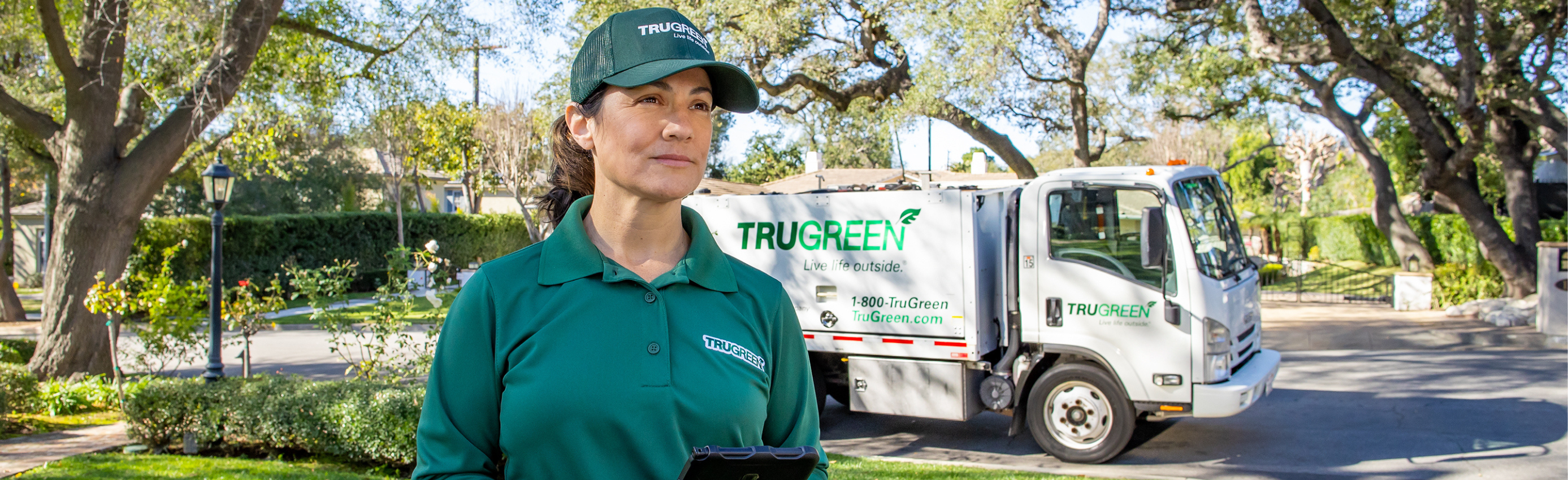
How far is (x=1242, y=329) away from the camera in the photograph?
786cm

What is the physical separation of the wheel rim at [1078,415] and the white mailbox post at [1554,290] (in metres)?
10.6

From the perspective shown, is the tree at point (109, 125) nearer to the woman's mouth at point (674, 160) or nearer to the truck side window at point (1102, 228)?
the truck side window at point (1102, 228)

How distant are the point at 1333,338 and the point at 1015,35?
22.6 ft

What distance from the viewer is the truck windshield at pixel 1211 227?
7500 mm

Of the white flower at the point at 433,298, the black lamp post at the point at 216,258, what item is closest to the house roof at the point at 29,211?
the black lamp post at the point at 216,258

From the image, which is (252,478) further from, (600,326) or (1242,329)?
(1242,329)

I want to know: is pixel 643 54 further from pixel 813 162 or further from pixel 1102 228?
pixel 813 162

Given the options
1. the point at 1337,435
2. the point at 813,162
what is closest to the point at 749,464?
the point at 1337,435

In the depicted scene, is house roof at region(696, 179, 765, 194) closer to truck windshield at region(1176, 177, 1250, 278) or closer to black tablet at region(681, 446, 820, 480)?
truck windshield at region(1176, 177, 1250, 278)

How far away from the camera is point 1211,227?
25.6ft

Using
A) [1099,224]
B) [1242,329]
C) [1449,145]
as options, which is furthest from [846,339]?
[1449,145]

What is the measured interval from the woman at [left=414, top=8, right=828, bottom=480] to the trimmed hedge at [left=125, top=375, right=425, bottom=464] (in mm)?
Answer: 6014

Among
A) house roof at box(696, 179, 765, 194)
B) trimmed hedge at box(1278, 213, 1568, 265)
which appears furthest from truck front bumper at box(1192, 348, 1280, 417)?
trimmed hedge at box(1278, 213, 1568, 265)

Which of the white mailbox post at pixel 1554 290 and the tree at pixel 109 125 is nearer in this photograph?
the tree at pixel 109 125
